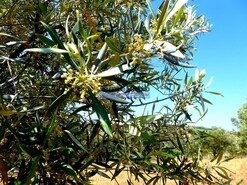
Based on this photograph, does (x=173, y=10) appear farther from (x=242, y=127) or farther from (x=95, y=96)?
(x=242, y=127)

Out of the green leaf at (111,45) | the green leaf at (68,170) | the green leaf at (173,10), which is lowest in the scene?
the green leaf at (68,170)

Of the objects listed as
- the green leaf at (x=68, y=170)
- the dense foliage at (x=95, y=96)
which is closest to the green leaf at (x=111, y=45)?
the dense foliage at (x=95, y=96)

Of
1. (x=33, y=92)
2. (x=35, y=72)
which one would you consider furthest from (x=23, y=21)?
(x=33, y=92)

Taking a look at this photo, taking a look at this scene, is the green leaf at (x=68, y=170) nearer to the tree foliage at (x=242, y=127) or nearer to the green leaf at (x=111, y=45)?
the green leaf at (x=111, y=45)

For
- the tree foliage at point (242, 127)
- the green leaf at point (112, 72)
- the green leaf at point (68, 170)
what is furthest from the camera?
the tree foliage at point (242, 127)

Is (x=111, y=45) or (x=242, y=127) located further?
(x=242, y=127)

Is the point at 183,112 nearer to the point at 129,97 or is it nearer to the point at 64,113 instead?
the point at 129,97

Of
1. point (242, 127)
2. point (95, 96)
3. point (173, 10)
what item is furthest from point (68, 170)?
point (242, 127)

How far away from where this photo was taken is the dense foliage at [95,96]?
1.02m

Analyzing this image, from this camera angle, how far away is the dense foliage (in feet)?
3.35

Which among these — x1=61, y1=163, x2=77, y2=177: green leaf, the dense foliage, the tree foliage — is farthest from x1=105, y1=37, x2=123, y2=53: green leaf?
the tree foliage

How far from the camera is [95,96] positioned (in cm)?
98

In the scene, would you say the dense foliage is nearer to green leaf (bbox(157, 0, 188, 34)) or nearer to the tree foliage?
green leaf (bbox(157, 0, 188, 34))

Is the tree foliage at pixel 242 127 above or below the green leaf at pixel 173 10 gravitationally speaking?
above
